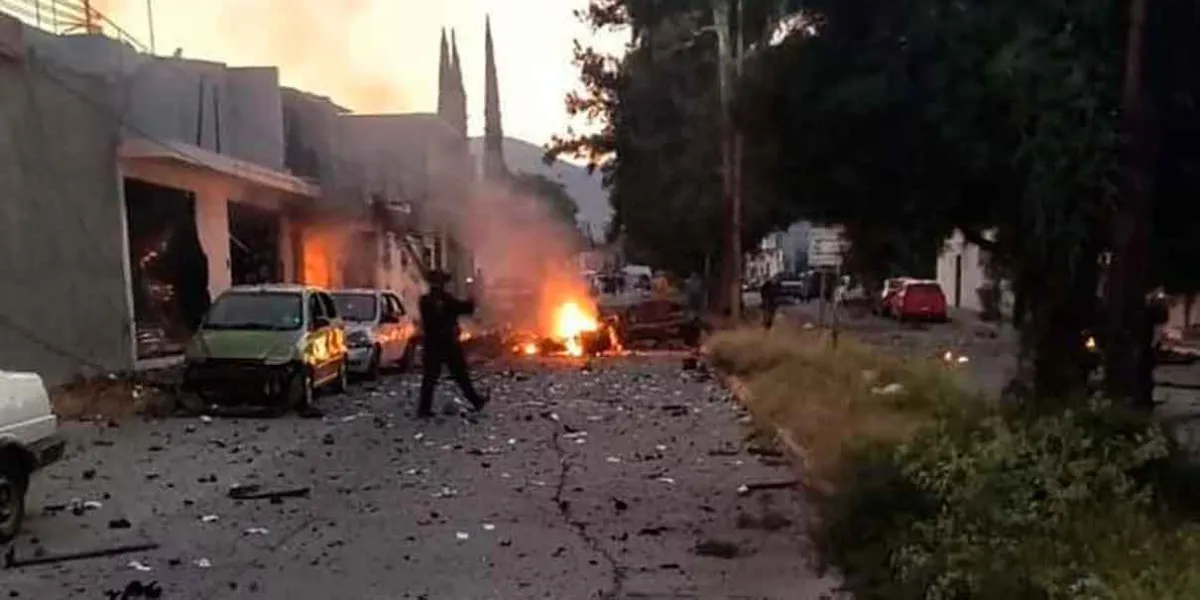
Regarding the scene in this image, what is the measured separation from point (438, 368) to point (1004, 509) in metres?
10.9

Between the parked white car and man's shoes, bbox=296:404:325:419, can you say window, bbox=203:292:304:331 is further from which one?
the parked white car

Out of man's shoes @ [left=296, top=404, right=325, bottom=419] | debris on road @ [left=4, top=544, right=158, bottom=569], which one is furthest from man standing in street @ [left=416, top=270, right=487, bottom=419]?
debris on road @ [left=4, top=544, right=158, bottom=569]

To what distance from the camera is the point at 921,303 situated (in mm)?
44938

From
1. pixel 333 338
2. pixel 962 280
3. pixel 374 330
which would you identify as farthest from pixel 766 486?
pixel 962 280

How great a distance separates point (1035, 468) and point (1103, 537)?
1017mm

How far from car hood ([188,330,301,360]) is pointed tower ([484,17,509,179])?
70.6 m

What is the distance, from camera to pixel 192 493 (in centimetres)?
1079

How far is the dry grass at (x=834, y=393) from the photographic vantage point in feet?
32.2

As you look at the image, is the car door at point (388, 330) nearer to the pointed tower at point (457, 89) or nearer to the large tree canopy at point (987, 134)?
the large tree canopy at point (987, 134)

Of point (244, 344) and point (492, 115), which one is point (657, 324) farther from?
point (492, 115)

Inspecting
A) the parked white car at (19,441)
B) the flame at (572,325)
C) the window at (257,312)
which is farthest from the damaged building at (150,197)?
the parked white car at (19,441)

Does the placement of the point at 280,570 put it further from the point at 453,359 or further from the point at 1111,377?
the point at 453,359

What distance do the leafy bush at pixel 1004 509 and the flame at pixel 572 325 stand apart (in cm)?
2193

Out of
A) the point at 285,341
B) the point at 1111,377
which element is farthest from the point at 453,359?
the point at 1111,377
